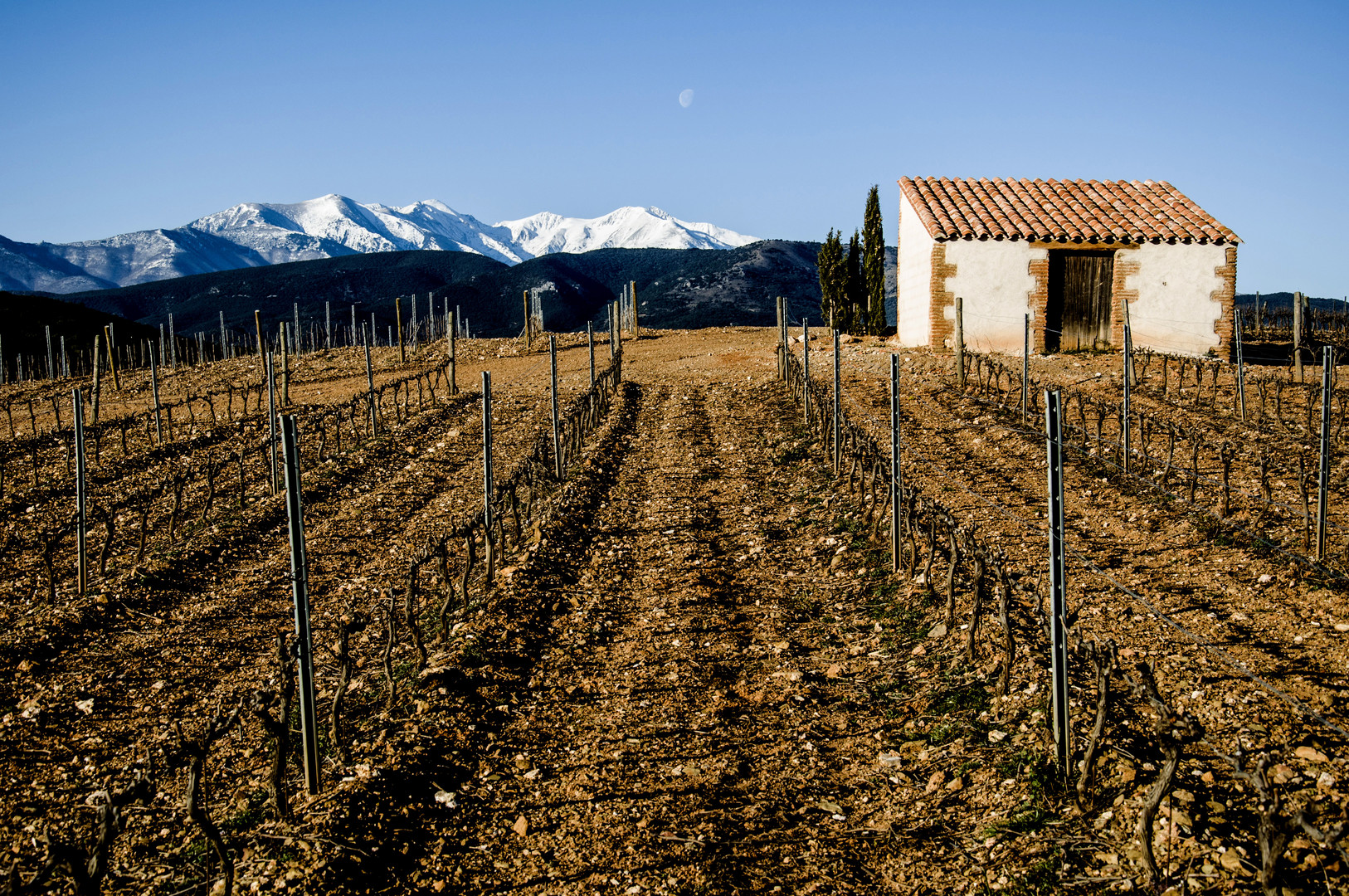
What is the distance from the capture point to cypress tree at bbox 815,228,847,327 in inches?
1288

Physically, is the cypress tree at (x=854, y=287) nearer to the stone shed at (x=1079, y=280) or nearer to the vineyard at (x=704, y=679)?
the stone shed at (x=1079, y=280)

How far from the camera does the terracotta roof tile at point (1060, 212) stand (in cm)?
2053

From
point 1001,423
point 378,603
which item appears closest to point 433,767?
point 378,603

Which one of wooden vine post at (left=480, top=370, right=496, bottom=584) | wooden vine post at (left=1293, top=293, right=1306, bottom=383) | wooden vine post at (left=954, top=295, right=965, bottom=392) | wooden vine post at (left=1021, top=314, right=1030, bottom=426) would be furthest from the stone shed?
wooden vine post at (left=480, top=370, right=496, bottom=584)

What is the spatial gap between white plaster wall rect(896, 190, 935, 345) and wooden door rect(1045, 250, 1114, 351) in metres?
2.81

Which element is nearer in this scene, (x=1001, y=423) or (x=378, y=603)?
(x=378, y=603)

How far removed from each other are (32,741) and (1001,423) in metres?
12.7

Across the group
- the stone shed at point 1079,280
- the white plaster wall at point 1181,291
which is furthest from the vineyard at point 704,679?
the stone shed at point 1079,280

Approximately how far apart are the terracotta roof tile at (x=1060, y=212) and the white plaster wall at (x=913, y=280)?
0.57 meters

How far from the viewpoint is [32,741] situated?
19.0 feet

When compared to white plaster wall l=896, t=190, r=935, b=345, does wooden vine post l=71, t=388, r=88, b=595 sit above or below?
below

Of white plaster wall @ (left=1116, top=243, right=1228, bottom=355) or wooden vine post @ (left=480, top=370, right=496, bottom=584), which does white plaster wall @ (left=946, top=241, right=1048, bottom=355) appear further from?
wooden vine post @ (left=480, top=370, right=496, bottom=584)

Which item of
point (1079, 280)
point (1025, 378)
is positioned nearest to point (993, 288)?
point (1079, 280)

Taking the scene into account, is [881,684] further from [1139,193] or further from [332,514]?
[1139,193]
